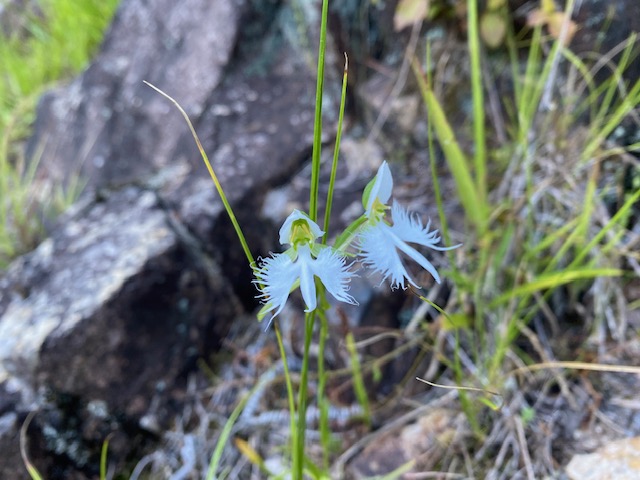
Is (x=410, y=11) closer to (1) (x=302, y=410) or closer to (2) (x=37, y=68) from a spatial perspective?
(1) (x=302, y=410)

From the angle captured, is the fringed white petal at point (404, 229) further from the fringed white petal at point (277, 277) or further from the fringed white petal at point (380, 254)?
the fringed white petal at point (277, 277)

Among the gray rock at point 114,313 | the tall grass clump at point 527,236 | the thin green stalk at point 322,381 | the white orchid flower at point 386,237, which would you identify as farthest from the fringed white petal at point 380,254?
the gray rock at point 114,313

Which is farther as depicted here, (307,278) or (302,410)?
(302,410)

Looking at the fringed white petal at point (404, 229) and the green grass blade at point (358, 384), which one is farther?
the green grass blade at point (358, 384)

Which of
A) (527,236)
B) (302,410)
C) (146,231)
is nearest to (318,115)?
(302,410)

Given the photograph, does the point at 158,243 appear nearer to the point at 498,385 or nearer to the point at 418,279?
the point at 418,279

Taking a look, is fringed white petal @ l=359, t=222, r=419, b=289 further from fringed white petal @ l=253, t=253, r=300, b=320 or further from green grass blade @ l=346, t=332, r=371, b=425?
green grass blade @ l=346, t=332, r=371, b=425
